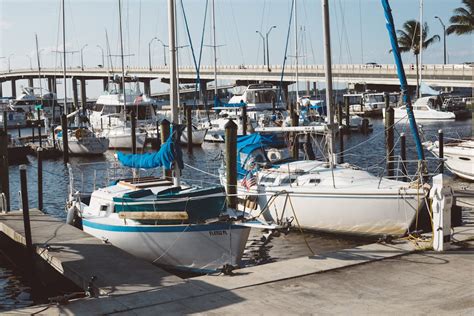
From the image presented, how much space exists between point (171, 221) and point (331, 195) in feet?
17.7

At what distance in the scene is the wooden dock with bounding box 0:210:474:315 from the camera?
11398mm

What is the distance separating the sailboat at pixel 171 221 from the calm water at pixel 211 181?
2589 millimetres

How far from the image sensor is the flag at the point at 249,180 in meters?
21.9

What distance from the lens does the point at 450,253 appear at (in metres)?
14.3

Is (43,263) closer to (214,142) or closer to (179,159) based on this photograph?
(179,159)

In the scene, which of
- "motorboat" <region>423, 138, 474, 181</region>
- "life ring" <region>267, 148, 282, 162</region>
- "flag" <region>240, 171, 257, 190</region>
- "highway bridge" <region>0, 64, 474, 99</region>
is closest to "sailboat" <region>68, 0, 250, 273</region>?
"flag" <region>240, 171, 257, 190</region>

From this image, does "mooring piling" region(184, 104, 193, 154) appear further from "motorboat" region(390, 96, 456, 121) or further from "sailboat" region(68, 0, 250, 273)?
"sailboat" region(68, 0, 250, 273)

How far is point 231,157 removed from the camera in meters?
19.3

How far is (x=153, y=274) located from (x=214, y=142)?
142ft

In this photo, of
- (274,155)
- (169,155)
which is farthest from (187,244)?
(274,155)

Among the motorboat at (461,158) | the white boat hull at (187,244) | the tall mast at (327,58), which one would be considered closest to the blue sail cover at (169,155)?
the white boat hull at (187,244)

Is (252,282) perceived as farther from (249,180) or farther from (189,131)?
(189,131)

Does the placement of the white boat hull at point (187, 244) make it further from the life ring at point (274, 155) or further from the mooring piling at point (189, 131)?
the mooring piling at point (189, 131)

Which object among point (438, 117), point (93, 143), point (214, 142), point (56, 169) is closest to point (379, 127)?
point (438, 117)
